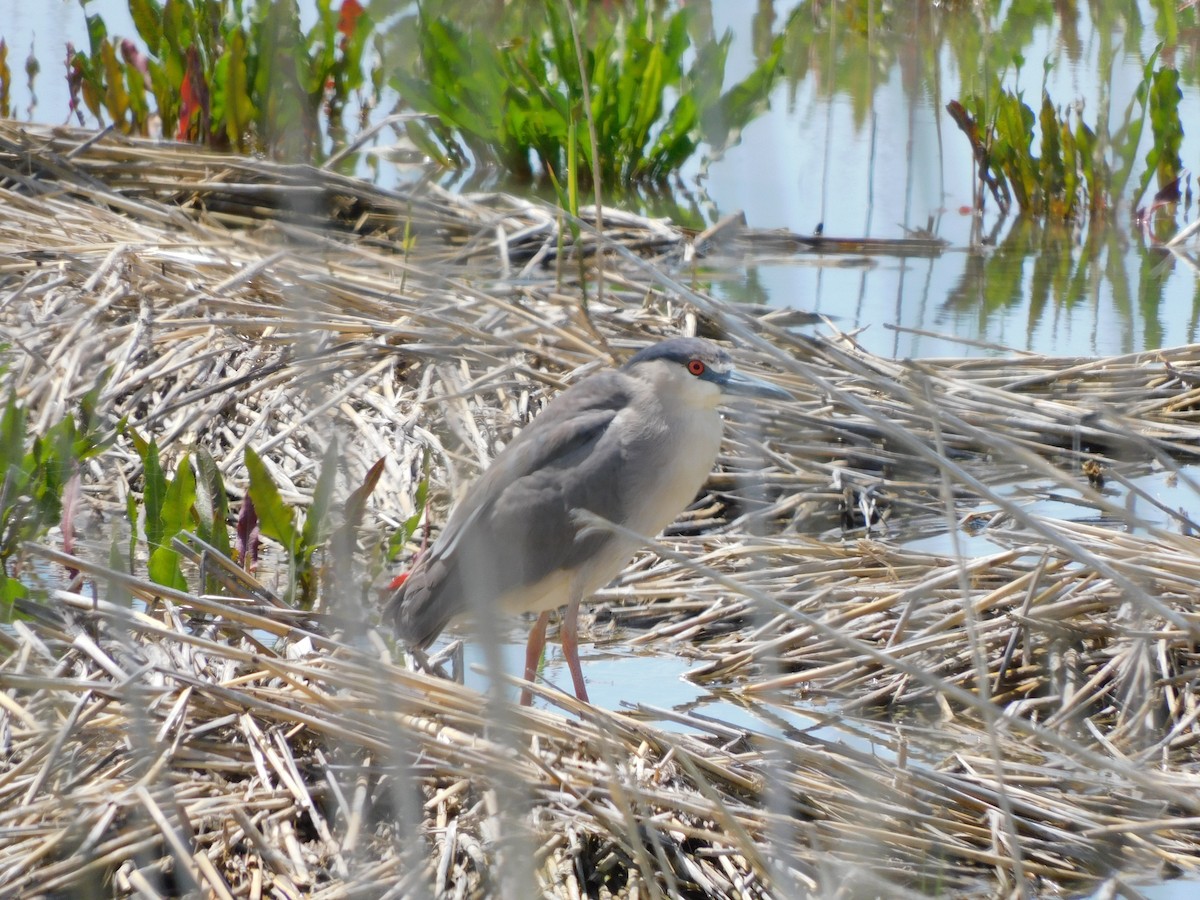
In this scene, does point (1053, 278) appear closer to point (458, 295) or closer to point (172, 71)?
point (458, 295)

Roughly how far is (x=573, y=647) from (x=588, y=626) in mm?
534

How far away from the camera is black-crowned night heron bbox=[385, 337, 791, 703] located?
3.50 meters

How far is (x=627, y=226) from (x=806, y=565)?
2.86 m

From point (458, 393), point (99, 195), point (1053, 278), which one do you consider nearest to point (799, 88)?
point (1053, 278)

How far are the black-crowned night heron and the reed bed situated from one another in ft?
0.63

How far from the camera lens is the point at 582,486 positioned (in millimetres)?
3590

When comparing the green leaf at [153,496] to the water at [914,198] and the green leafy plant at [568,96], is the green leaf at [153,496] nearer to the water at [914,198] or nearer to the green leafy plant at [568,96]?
the water at [914,198]

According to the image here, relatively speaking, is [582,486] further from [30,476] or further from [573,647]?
[30,476]

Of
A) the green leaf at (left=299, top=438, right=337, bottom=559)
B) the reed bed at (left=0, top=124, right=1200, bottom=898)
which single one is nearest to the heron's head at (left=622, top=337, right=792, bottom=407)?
the reed bed at (left=0, top=124, right=1200, bottom=898)

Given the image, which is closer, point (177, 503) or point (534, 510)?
point (177, 503)

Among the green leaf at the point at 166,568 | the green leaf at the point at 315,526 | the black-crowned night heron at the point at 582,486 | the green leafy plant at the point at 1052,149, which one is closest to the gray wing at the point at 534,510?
the black-crowned night heron at the point at 582,486

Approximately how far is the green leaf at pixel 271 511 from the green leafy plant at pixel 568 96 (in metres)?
3.92

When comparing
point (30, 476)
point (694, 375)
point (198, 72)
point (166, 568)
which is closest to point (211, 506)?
point (30, 476)

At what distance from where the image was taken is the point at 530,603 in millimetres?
3709
